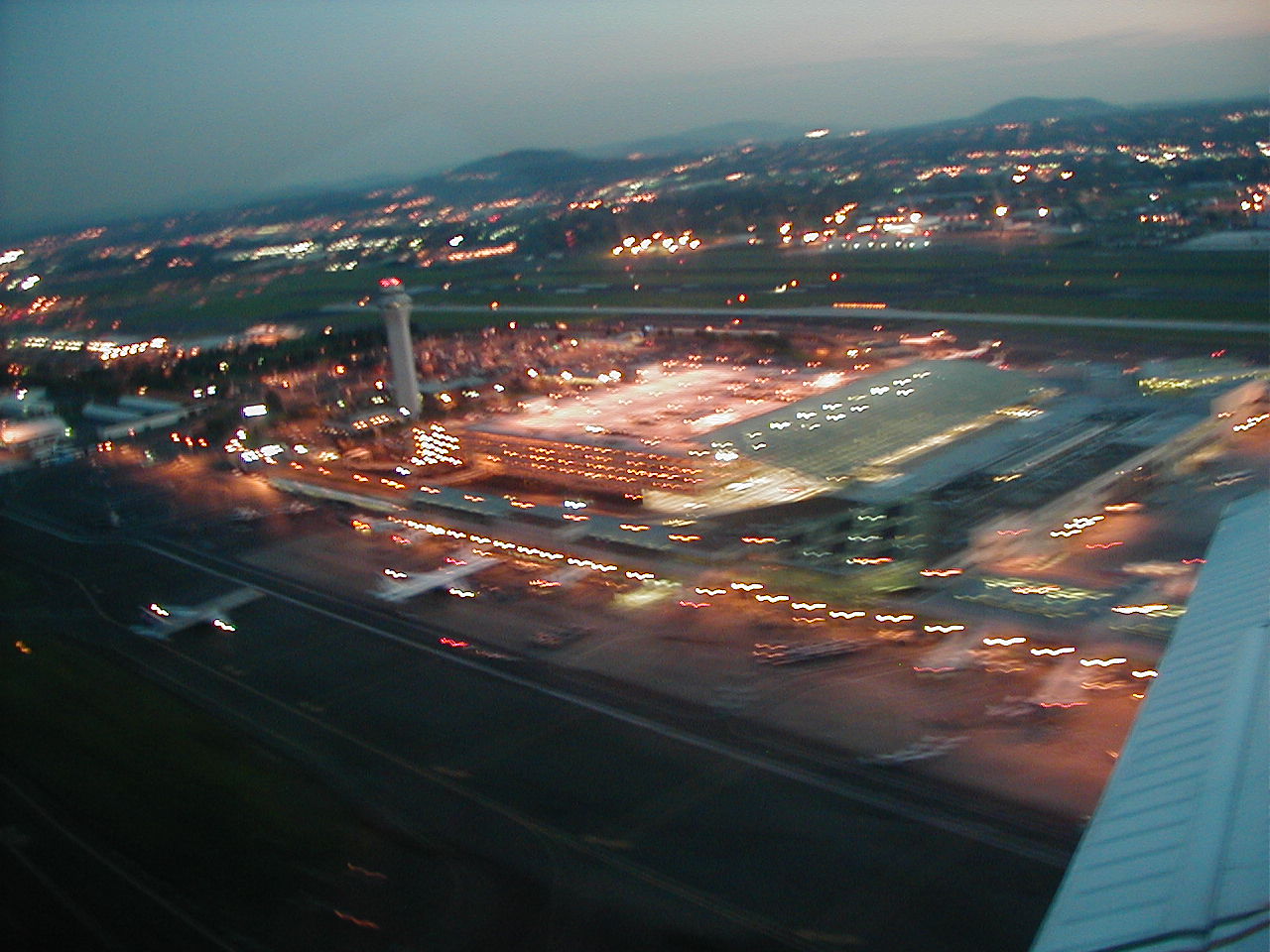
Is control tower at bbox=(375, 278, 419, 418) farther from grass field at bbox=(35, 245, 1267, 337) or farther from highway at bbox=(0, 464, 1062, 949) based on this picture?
highway at bbox=(0, 464, 1062, 949)

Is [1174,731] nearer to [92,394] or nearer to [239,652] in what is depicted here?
[239,652]

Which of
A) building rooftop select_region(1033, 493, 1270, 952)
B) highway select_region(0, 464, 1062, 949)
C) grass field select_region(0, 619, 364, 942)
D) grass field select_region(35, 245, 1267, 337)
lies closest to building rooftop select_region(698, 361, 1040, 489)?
highway select_region(0, 464, 1062, 949)

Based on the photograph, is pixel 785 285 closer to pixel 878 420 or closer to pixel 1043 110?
pixel 878 420

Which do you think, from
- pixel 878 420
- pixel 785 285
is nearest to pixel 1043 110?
pixel 785 285

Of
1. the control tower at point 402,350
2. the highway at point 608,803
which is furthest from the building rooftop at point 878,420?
the control tower at point 402,350

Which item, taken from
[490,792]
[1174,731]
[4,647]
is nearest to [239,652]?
[4,647]

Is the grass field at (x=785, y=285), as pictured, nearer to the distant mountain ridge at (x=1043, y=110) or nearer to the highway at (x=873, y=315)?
the highway at (x=873, y=315)

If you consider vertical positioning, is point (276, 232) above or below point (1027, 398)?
above
